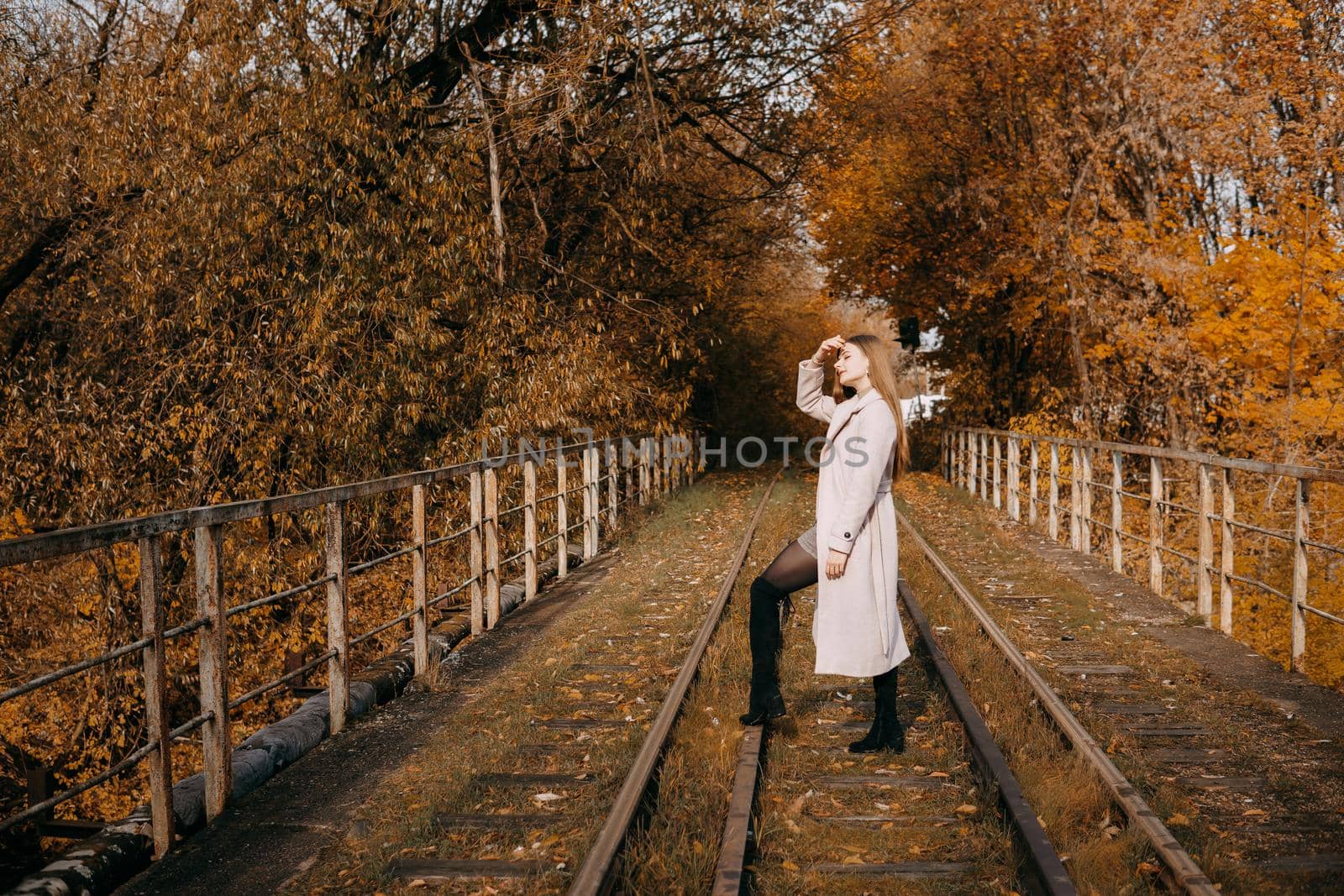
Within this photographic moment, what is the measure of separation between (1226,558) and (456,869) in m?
7.02

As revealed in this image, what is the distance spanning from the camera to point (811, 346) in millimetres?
52312

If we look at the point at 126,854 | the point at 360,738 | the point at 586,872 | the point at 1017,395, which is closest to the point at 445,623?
the point at 360,738

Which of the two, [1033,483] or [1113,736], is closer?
[1113,736]

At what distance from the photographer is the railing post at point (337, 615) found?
20.9ft

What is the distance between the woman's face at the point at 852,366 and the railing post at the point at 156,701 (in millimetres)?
3056

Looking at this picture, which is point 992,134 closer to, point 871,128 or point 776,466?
point 871,128

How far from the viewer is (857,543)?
17.5 ft

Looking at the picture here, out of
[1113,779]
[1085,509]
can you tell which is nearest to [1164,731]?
[1113,779]

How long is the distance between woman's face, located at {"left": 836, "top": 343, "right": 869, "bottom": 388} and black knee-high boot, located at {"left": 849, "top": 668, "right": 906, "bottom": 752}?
56.8 inches

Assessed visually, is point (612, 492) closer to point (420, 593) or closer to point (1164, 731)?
point (420, 593)

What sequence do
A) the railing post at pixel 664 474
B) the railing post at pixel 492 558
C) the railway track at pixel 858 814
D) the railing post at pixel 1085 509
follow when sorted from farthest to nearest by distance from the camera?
the railing post at pixel 664 474
the railing post at pixel 1085 509
the railing post at pixel 492 558
the railway track at pixel 858 814

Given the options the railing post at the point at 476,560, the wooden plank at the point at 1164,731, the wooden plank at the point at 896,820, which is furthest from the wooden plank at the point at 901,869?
the railing post at the point at 476,560

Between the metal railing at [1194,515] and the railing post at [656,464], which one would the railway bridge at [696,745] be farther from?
the railing post at [656,464]

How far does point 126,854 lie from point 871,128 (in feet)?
73.7
